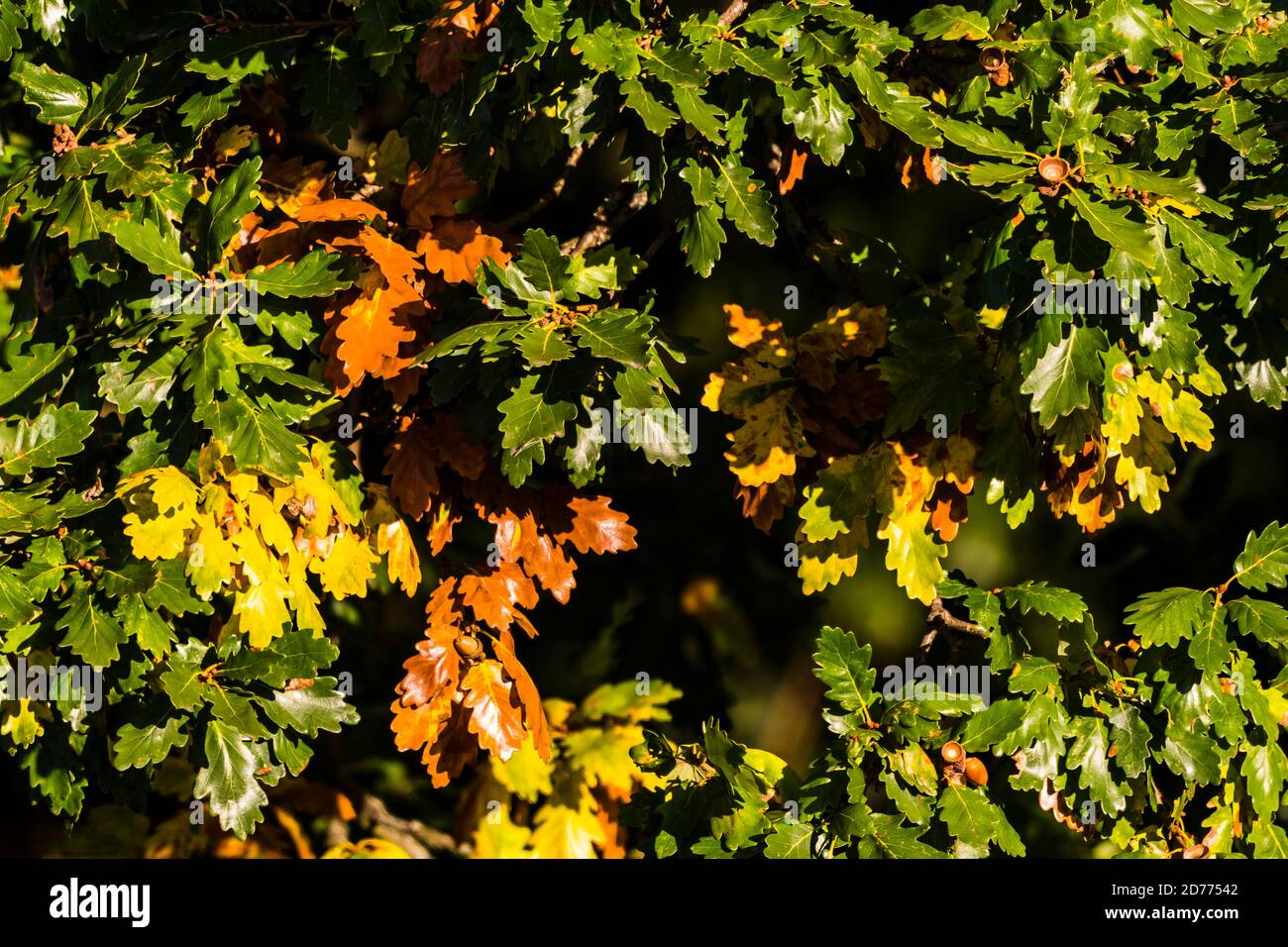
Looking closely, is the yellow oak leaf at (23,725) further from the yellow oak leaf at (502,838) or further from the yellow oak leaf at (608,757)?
the yellow oak leaf at (608,757)

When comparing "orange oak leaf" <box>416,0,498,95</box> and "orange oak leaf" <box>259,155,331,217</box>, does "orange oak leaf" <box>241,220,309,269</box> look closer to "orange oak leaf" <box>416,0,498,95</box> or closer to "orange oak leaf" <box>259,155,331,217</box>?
"orange oak leaf" <box>259,155,331,217</box>

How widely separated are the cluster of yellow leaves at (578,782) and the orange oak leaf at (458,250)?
1638 millimetres

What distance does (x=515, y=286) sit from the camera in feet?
12.1

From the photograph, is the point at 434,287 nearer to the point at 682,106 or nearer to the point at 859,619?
the point at 682,106

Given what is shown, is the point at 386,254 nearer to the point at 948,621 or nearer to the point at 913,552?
the point at 913,552

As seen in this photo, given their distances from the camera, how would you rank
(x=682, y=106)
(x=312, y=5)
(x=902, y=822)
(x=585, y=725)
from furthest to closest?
1. (x=585, y=725)
2. (x=312, y=5)
3. (x=902, y=822)
4. (x=682, y=106)

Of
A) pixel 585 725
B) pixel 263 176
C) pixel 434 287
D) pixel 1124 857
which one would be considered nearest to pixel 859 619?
pixel 585 725

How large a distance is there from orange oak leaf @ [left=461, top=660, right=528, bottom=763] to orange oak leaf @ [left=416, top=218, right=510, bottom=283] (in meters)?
1.12

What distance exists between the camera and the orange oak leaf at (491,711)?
399cm

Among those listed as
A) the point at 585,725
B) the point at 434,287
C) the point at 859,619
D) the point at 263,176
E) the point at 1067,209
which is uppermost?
the point at 263,176

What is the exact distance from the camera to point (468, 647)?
4.09 m

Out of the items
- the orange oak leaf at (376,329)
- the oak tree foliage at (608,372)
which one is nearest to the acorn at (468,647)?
the oak tree foliage at (608,372)

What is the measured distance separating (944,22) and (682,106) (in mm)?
848

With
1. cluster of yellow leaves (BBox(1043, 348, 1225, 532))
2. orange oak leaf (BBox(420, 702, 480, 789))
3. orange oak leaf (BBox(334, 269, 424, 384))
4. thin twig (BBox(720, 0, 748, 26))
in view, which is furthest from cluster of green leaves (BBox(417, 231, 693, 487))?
cluster of yellow leaves (BBox(1043, 348, 1225, 532))
